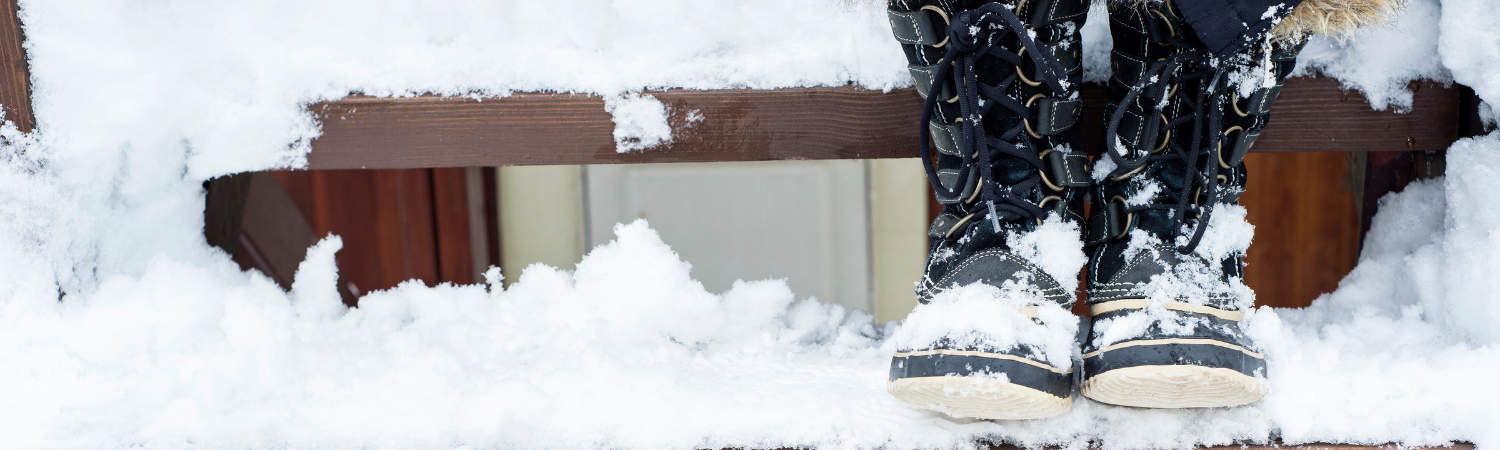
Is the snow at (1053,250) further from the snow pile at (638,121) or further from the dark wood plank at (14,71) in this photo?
the dark wood plank at (14,71)

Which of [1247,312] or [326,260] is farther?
[326,260]

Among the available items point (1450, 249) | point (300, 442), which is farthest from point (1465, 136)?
point (300, 442)

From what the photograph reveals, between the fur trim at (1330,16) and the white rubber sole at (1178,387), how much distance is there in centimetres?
26

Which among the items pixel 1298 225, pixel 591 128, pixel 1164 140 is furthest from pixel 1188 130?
pixel 1298 225

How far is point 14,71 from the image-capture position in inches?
29.7

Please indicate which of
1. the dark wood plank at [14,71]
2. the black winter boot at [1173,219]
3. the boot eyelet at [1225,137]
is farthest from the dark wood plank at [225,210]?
the boot eyelet at [1225,137]

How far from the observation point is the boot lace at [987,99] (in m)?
0.59

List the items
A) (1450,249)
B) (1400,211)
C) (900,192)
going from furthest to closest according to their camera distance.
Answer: (900,192) → (1400,211) → (1450,249)

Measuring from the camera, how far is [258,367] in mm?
705

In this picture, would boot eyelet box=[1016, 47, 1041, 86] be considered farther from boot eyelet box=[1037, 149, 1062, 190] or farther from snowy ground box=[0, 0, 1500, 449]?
snowy ground box=[0, 0, 1500, 449]

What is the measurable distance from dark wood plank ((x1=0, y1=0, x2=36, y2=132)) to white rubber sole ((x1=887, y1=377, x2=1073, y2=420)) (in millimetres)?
866

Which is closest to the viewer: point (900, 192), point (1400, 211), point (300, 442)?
point (300, 442)

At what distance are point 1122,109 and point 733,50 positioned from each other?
386 mm

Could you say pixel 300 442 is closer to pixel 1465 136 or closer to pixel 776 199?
pixel 1465 136
